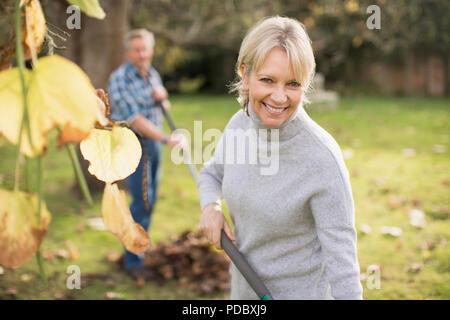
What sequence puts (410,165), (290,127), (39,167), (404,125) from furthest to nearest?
(404,125) → (410,165) → (290,127) → (39,167)

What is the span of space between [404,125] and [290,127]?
27.9 ft

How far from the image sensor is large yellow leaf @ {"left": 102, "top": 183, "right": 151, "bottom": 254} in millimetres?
710

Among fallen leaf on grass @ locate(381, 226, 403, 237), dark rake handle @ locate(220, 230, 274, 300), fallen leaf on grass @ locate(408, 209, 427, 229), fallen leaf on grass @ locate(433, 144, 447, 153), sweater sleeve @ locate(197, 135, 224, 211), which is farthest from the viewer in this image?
fallen leaf on grass @ locate(433, 144, 447, 153)

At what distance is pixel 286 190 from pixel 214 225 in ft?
1.01

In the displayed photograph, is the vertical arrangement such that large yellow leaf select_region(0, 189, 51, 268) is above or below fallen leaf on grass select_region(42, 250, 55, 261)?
above

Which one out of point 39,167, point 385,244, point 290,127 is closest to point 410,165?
point 385,244

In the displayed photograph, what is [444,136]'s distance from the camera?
26.2 ft

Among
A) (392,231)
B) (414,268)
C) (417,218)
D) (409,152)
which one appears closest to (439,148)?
(409,152)

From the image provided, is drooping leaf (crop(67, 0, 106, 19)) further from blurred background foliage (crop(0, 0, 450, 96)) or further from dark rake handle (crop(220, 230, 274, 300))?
dark rake handle (crop(220, 230, 274, 300))

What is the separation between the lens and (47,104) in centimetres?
47

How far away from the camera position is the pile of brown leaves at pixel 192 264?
3.41m

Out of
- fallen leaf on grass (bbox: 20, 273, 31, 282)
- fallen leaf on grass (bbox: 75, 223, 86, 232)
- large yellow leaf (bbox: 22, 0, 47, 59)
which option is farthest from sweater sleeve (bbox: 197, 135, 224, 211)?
fallen leaf on grass (bbox: 75, 223, 86, 232)

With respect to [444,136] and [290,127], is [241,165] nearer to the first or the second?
[290,127]
